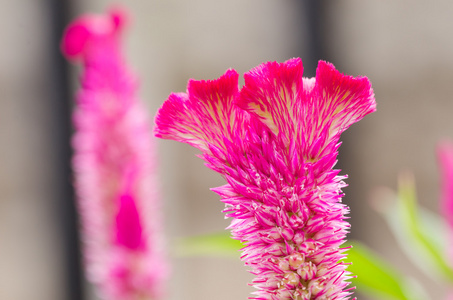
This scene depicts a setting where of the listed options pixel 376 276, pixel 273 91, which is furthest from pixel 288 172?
pixel 376 276

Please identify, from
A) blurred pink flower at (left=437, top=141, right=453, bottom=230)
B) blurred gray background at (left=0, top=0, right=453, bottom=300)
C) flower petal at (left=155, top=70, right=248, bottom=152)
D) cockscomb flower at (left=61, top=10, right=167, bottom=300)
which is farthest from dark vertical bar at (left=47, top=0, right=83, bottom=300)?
flower petal at (left=155, top=70, right=248, bottom=152)

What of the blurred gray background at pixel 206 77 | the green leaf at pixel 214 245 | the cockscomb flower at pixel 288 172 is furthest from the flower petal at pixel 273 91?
the blurred gray background at pixel 206 77

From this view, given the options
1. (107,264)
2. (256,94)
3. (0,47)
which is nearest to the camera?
(256,94)

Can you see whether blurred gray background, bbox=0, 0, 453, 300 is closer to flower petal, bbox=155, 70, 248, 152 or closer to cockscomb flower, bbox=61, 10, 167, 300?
cockscomb flower, bbox=61, 10, 167, 300

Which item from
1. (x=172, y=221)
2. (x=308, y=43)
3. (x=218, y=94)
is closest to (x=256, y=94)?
(x=218, y=94)

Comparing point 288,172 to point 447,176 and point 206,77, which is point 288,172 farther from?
point 206,77

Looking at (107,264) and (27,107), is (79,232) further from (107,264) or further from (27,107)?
(107,264)
